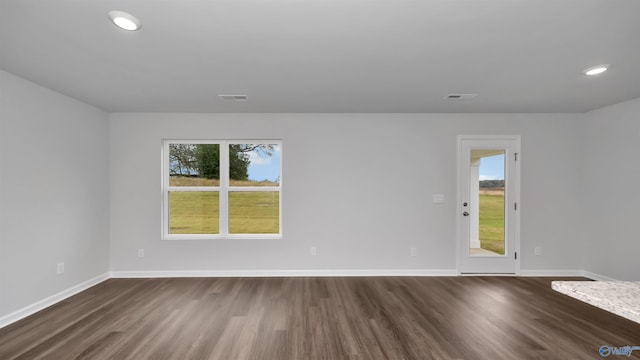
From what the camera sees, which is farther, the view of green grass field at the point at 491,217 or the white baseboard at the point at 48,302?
the view of green grass field at the point at 491,217

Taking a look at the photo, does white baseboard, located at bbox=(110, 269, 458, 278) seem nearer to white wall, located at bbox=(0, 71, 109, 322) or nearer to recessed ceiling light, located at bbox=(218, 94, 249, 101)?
white wall, located at bbox=(0, 71, 109, 322)

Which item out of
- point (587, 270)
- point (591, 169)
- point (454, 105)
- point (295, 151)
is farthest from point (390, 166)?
point (587, 270)

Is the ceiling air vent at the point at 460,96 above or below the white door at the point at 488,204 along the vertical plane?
above

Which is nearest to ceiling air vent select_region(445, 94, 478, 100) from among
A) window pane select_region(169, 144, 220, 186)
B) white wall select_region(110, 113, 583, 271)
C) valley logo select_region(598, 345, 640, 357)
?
white wall select_region(110, 113, 583, 271)

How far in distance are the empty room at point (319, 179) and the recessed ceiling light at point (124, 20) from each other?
2cm

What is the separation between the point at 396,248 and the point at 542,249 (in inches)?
88.2

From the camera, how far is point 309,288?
11.3ft

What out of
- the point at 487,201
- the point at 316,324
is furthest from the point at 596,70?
the point at 316,324

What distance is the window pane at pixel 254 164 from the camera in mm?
4098

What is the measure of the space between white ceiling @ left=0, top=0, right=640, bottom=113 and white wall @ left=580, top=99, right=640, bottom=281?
1.78 ft

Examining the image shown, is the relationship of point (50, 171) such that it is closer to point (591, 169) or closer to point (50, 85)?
point (50, 85)

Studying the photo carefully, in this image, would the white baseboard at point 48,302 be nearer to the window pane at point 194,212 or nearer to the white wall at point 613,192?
the window pane at point 194,212

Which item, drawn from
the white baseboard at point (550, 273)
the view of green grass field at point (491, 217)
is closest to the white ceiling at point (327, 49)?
the view of green grass field at point (491, 217)

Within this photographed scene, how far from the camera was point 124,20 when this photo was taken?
1.70 meters
